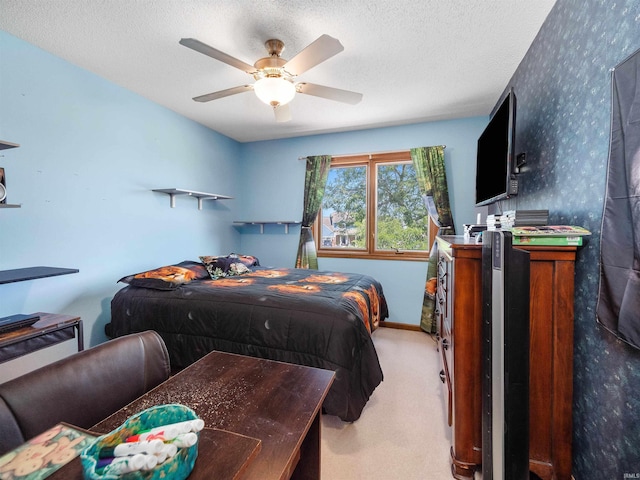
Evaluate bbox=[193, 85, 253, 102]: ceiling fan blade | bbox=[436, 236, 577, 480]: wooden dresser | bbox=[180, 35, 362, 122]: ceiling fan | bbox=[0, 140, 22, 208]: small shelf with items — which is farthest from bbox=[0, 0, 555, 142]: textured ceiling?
bbox=[436, 236, 577, 480]: wooden dresser

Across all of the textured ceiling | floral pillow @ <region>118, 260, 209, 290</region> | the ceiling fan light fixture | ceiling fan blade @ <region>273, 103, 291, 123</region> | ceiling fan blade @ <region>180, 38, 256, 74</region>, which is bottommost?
floral pillow @ <region>118, 260, 209, 290</region>

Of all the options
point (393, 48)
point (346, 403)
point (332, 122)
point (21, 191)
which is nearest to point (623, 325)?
point (346, 403)

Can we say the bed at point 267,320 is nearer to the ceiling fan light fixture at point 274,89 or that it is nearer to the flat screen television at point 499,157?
the flat screen television at point 499,157

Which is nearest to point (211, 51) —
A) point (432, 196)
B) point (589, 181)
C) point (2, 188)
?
point (2, 188)

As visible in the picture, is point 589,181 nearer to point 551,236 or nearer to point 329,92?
point 551,236

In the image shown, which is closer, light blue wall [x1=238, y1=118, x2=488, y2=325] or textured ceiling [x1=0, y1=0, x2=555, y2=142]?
textured ceiling [x1=0, y1=0, x2=555, y2=142]

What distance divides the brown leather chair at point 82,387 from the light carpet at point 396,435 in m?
1.12

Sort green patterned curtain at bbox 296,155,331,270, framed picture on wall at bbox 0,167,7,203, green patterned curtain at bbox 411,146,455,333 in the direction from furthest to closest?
green patterned curtain at bbox 296,155,331,270
green patterned curtain at bbox 411,146,455,333
framed picture on wall at bbox 0,167,7,203

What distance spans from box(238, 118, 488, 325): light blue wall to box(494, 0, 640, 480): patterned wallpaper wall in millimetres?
1672

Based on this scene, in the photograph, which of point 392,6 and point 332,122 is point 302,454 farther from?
point 332,122

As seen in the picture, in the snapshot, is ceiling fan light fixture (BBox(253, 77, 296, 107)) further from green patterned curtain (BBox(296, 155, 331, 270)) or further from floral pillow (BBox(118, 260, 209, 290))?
green patterned curtain (BBox(296, 155, 331, 270))

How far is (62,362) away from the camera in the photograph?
834mm

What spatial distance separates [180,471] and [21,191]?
260 centimetres

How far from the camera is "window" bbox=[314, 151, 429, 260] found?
3.70 m
